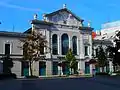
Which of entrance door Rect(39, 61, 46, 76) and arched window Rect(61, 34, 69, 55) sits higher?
arched window Rect(61, 34, 69, 55)

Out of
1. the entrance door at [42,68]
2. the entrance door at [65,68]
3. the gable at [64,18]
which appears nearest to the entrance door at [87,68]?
the entrance door at [65,68]

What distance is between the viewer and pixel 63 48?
6638cm

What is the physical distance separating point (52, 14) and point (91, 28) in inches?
448

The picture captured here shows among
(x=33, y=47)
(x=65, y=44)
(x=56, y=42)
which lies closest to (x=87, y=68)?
(x=65, y=44)

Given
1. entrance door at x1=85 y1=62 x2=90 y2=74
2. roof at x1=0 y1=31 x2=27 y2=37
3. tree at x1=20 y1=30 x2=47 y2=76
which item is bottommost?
entrance door at x1=85 y1=62 x2=90 y2=74

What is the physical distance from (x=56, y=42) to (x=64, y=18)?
6675 millimetres

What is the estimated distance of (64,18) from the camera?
223ft

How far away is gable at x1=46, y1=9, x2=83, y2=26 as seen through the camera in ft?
217

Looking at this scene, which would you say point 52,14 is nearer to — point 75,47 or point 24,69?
point 75,47

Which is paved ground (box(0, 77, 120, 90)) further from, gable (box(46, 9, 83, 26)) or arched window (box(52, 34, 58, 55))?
gable (box(46, 9, 83, 26))

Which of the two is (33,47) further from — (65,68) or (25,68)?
(65,68)

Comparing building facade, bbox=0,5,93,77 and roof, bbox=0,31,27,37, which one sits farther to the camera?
building facade, bbox=0,5,93,77

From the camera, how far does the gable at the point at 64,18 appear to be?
66250mm

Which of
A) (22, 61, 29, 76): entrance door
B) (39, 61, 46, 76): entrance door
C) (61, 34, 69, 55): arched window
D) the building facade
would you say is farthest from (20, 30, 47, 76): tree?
(61, 34, 69, 55): arched window
